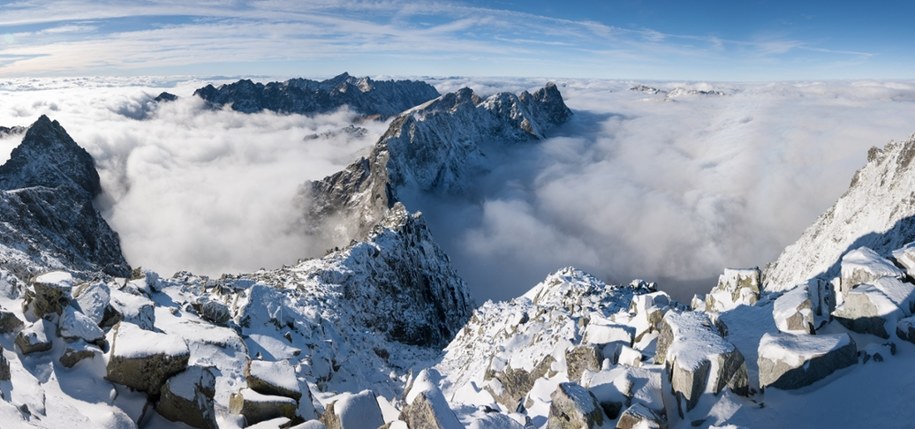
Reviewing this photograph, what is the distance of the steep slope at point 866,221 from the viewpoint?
61.9 meters

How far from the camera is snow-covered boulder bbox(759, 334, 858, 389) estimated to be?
14.0 m

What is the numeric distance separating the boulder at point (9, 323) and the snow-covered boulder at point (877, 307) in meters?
30.6

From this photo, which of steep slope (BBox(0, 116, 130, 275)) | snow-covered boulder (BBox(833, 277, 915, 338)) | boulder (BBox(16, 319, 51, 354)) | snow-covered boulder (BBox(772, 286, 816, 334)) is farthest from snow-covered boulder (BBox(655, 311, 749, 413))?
steep slope (BBox(0, 116, 130, 275))

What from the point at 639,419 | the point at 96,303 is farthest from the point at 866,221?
the point at 96,303

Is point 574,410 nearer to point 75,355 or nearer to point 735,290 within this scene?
point 75,355

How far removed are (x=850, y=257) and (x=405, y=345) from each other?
51816mm

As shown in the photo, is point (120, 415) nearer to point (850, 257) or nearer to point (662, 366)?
point (662, 366)

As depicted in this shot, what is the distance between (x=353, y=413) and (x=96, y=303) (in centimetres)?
1450

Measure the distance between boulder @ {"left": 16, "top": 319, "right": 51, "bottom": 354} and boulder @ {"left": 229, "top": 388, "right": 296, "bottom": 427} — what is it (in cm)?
712

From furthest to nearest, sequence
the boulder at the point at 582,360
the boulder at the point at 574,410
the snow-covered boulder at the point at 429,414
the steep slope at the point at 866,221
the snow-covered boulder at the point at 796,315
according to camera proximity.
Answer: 1. the steep slope at the point at 866,221
2. the boulder at the point at 582,360
3. the snow-covered boulder at the point at 796,315
4. the boulder at the point at 574,410
5. the snow-covered boulder at the point at 429,414

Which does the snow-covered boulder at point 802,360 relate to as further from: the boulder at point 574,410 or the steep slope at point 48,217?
the steep slope at point 48,217

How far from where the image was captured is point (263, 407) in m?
15.7

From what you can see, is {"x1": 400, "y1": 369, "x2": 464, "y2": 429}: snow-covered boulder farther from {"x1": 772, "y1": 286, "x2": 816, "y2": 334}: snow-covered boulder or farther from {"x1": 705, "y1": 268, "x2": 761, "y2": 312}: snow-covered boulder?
{"x1": 705, "y1": 268, "x2": 761, "y2": 312}: snow-covered boulder

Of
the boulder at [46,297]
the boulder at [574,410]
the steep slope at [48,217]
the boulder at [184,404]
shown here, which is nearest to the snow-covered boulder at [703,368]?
the boulder at [574,410]
